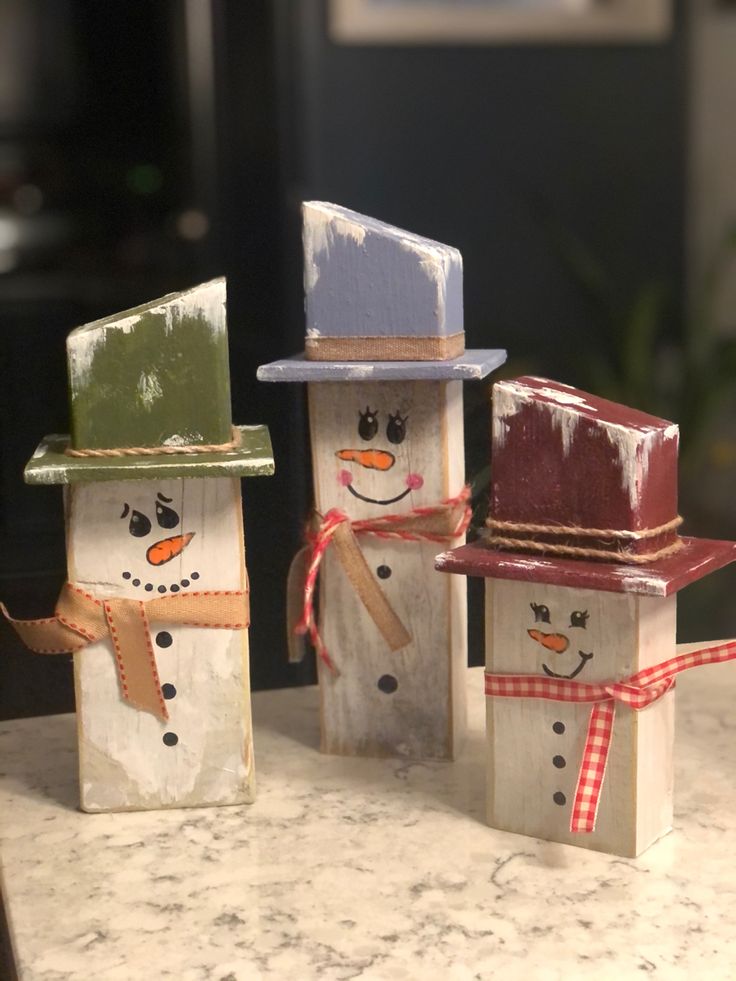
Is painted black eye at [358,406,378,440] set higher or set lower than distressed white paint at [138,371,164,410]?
lower

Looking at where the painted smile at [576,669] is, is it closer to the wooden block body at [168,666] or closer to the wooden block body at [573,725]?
the wooden block body at [573,725]

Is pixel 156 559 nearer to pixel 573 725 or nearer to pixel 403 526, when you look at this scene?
pixel 403 526

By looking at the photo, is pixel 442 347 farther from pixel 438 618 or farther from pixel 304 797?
pixel 304 797

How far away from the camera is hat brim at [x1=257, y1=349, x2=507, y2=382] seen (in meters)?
1.02

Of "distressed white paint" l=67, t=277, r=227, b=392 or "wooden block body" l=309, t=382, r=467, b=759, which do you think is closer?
"distressed white paint" l=67, t=277, r=227, b=392

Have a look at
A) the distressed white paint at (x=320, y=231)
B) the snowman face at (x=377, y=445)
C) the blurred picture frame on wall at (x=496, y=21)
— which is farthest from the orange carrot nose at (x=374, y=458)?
the blurred picture frame on wall at (x=496, y=21)

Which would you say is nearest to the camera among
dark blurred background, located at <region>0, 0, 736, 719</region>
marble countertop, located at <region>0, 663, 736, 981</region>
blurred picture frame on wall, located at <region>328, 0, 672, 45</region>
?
marble countertop, located at <region>0, 663, 736, 981</region>

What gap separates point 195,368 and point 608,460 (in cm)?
31

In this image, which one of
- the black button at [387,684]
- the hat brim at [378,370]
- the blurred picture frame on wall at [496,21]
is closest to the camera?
the hat brim at [378,370]

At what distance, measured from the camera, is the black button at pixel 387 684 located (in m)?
1.13

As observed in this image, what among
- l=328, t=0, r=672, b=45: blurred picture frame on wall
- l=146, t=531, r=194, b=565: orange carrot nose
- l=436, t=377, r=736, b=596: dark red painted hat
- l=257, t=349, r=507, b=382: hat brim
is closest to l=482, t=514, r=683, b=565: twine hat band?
l=436, t=377, r=736, b=596: dark red painted hat

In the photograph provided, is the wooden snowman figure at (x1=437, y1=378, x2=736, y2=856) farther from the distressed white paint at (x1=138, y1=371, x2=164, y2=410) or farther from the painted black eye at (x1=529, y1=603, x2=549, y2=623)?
the distressed white paint at (x1=138, y1=371, x2=164, y2=410)

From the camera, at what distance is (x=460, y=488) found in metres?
1.11

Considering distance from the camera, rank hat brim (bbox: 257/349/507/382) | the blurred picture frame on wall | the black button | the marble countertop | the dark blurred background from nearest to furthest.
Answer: the marble countertop, hat brim (bbox: 257/349/507/382), the black button, the dark blurred background, the blurred picture frame on wall
